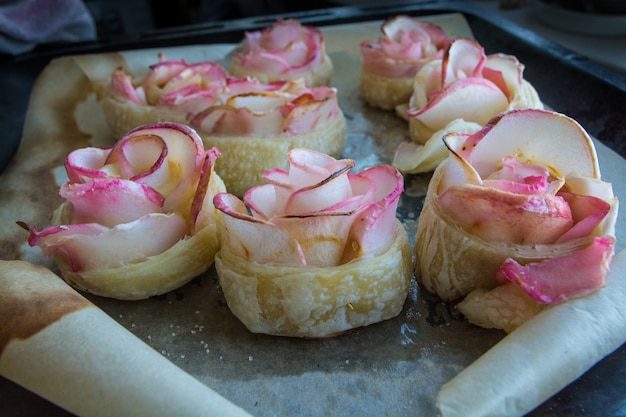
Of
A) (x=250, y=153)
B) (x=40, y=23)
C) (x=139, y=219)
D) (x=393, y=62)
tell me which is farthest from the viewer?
(x=40, y=23)

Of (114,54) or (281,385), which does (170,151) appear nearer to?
(281,385)

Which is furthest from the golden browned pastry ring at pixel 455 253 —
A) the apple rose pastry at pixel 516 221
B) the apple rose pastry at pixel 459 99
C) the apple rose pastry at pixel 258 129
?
the apple rose pastry at pixel 258 129

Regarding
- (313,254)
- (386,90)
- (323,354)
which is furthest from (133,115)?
(323,354)

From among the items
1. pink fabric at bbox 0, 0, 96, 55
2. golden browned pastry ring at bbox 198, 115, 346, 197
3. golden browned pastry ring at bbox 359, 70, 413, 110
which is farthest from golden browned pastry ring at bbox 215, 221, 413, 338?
pink fabric at bbox 0, 0, 96, 55

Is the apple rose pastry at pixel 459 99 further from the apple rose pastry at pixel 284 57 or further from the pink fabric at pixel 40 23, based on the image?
the pink fabric at pixel 40 23

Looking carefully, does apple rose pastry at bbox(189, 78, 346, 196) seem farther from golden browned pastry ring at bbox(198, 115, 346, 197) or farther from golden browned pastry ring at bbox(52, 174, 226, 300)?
golden browned pastry ring at bbox(52, 174, 226, 300)

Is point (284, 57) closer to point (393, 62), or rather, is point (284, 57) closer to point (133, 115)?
point (393, 62)

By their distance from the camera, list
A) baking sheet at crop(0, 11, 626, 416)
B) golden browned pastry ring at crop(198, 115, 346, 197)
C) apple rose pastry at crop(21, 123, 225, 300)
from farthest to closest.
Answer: golden browned pastry ring at crop(198, 115, 346, 197), apple rose pastry at crop(21, 123, 225, 300), baking sheet at crop(0, 11, 626, 416)

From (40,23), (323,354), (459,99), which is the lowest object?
(323,354)
